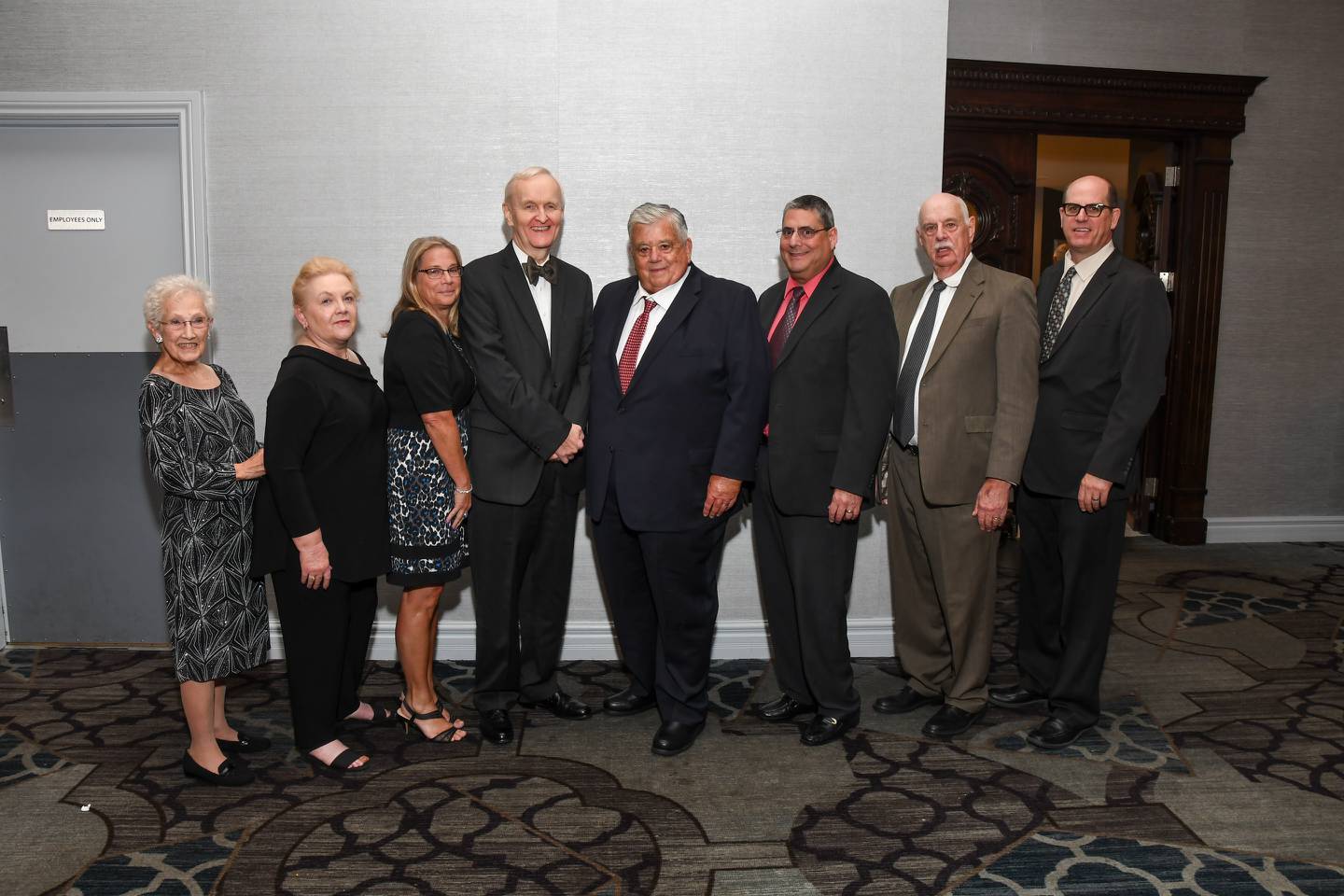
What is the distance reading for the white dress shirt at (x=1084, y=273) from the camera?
2994 mm

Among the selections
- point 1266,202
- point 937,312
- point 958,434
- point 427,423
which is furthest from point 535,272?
point 1266,202

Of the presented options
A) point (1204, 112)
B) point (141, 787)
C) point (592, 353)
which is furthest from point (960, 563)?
point (1204, 112)

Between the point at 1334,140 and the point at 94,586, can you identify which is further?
the point at 1334,140

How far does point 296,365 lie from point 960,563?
2162 millimetres

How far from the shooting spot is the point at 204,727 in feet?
8.99

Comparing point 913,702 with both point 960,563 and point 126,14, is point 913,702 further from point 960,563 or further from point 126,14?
point 126,14

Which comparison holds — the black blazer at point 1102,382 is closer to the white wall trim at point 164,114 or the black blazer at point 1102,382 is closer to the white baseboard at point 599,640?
the white baseboard at point 599,640

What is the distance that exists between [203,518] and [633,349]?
4.44 feet

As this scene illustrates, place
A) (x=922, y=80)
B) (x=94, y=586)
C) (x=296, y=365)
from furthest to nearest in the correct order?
(x=94, y=586), (x=922, y=80), (x=296, y=365)

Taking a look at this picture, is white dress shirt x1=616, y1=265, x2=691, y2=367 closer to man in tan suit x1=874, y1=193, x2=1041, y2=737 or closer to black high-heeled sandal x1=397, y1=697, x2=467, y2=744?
man in tan suit x1=874, y1=193, x2=1041, y2=737

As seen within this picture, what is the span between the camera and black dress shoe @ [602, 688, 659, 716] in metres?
3.25

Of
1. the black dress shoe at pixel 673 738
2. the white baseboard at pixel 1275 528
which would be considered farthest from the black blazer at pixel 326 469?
the white baseboard at pixel 1275 528

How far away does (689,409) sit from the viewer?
2854mm

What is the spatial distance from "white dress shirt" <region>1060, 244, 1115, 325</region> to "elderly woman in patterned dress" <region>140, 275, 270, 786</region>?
8.48ft
